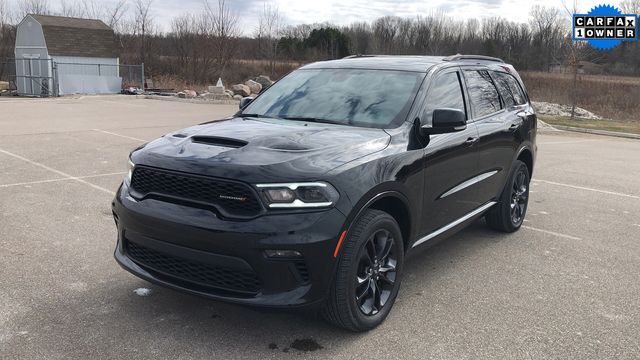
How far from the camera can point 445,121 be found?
4.05m

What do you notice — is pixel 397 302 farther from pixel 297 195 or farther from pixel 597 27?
pixel 597 27

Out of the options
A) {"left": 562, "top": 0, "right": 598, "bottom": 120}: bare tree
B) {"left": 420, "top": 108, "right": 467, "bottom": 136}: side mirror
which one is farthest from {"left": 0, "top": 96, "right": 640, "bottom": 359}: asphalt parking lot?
{"left": 562, "top": 0, "right": 598, "bottom": 120}: bare tree

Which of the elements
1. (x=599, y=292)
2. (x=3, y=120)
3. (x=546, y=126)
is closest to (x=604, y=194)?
(x=599, y=292)

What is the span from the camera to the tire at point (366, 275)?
338cm

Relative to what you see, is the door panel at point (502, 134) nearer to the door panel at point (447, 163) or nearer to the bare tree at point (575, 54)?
the door panel at point (447, 163)

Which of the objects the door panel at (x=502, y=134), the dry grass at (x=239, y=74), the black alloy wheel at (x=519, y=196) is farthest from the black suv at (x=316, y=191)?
the dry grass at (x=239, y=74)

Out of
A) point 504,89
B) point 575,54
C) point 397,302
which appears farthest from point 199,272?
point 575,54

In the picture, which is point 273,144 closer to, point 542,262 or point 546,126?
point 542,262

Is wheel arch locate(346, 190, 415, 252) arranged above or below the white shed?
below

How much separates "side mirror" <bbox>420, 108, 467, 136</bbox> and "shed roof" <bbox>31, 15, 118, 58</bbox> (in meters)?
34.3

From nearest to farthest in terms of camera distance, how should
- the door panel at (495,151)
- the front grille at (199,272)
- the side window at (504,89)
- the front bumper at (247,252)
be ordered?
the front bumper at (247,252)
the front grille at (199,272)
the door panel at (495,151)
the side window at (504,89)

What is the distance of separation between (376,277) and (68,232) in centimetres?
351

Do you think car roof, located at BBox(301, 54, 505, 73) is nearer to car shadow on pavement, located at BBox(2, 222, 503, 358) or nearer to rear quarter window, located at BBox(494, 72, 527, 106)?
rear quarter window, located at BBox(494, 72, 527, 106)

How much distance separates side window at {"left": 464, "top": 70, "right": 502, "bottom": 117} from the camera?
524 centimetres
